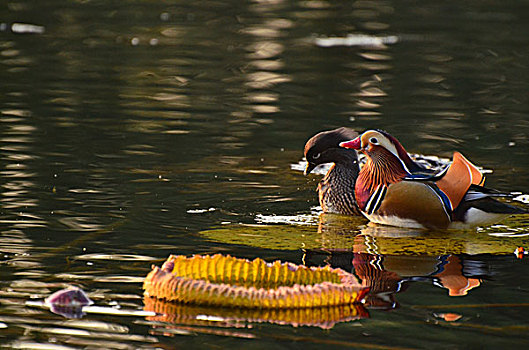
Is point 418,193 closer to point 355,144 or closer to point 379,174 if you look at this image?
point 379,174

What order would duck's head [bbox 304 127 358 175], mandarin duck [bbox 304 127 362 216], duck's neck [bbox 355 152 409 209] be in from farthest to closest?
duck's head [bbox 304 127 358 175] → mandarin duck [bbox 304 127 362 216] → duck's neck [bbox 355 152 409 209]

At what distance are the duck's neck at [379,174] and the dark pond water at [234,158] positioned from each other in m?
0.31

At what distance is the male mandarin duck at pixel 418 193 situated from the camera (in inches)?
366

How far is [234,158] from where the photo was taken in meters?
12.8

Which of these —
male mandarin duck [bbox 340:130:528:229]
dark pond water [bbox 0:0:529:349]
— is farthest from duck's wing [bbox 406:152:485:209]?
dark pond water [bbox 0:0:529:349]

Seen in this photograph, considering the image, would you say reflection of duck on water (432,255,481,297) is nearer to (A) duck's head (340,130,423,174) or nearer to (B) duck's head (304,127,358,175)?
(A) duck's head (340,130,423,174)

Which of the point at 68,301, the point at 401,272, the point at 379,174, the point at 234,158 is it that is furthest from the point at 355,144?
the point at 68,301

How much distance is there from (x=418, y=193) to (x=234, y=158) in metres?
3.78

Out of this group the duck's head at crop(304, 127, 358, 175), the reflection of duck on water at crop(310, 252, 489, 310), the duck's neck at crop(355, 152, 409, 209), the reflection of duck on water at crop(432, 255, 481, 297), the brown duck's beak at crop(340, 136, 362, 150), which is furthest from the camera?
the duck's head at crop(304, 127, 358, 175)

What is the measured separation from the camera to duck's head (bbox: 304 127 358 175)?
11.0 meters

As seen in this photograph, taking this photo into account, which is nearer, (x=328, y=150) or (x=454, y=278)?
(x=454, y=278)

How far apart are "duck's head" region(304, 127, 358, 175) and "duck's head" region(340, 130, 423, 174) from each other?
948 millimetres

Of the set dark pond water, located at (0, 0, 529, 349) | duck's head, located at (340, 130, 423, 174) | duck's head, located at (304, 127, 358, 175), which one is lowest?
dark pond water, located at (0, 0, 529, 349)

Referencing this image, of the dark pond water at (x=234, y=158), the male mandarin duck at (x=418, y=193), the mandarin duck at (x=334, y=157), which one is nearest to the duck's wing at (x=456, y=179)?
the male mandarin duck at (x=418, y=193)
